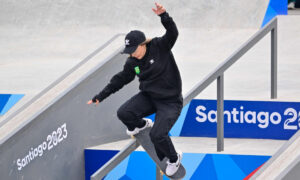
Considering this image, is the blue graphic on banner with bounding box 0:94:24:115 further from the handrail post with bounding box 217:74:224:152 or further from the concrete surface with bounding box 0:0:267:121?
the handrail post with bounding box 217:74:224:152

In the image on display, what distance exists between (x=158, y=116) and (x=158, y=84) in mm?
232

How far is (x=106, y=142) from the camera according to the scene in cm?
642

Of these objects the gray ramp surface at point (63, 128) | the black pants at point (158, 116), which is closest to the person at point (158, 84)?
the black pants at point (158, 116)

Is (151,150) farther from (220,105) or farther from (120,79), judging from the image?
(220,105)

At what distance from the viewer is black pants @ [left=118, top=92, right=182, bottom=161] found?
15.7 ft

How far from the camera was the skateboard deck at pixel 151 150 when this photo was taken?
496cm

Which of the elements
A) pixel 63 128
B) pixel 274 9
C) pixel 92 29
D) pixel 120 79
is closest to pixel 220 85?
pixel 120 79

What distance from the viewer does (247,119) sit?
6.03 metres

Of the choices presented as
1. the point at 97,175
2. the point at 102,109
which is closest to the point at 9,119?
the point at 102,109

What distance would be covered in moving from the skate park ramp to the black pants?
103cm

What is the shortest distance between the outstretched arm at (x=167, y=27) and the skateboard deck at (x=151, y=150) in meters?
0.73

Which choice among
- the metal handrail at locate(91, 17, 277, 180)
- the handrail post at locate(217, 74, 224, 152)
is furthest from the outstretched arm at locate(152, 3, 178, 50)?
the handrail post at locate(217, 74, 224, 152)

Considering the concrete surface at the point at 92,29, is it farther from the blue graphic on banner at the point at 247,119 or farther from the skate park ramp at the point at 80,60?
the blue graphic on banner at the point at 247,119

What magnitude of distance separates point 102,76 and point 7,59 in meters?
3.67
